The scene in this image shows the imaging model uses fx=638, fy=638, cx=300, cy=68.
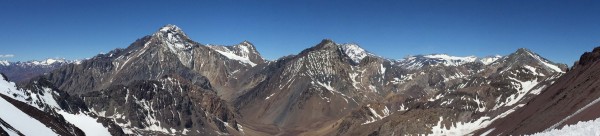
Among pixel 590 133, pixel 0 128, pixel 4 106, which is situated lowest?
pixel 590 133

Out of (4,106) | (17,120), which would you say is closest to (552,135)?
(17,120)

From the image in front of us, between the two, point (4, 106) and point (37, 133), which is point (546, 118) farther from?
point (4, 106)

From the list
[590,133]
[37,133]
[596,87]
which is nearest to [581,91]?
[596,87]

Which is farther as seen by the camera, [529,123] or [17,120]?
[529,123]

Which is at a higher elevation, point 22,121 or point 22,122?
point 22,121

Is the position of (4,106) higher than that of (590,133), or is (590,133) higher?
(4,106)

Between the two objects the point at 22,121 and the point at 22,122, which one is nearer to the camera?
the point at 22,122

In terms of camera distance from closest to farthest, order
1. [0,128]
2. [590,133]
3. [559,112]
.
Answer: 1. [590,133]
2. [0,128]
3. [559,112]

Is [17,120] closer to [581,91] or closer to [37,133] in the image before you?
[37,133]

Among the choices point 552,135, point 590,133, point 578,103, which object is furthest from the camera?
point 578,103
